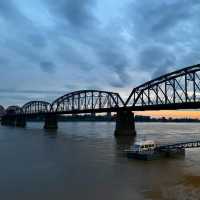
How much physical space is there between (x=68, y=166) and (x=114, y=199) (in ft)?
60.9

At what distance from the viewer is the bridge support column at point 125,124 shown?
11744 centimetres

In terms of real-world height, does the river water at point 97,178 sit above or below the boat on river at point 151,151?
below

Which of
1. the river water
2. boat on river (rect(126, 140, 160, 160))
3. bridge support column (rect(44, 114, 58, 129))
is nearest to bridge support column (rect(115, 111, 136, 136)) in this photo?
boat on river (rect(126, 140, 160, 160))

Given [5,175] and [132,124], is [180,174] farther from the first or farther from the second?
[132,124]

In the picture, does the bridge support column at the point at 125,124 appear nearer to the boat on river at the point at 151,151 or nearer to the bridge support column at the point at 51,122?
the boat on river at the point at 151,151

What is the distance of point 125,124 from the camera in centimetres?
11938

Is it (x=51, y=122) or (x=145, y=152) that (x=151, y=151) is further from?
(x=51, y=122)

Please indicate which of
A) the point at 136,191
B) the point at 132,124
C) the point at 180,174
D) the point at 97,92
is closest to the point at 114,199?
the point at 136,191

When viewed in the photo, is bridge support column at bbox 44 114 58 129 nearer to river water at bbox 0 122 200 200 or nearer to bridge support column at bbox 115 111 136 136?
bridge support column at bbox 115 111 136 136

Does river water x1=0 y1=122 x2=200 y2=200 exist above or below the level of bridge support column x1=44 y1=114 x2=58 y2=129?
below

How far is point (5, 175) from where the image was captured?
1677 inches

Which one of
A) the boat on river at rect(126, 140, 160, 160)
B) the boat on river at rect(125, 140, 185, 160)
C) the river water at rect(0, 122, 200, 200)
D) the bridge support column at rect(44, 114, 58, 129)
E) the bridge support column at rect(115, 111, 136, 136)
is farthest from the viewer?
the bridge support column at rect(44, 114, 58, 129)

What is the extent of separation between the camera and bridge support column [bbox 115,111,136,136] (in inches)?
4624

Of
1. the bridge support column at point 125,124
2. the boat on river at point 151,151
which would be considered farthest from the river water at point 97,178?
the bridge support column at point 125,124
